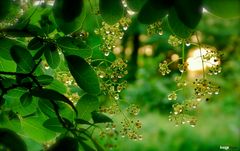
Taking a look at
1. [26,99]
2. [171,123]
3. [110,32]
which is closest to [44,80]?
[26,99]

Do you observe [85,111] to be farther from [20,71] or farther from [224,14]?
[224,14]

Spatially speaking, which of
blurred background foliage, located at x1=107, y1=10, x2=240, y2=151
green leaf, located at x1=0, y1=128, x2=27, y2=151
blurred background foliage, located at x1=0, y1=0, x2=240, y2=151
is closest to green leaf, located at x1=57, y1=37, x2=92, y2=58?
green leaf, located at x1=0, y1=128, x2=27, y2=151

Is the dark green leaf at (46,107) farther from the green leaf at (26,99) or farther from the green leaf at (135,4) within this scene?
the green leaf at (135,4)

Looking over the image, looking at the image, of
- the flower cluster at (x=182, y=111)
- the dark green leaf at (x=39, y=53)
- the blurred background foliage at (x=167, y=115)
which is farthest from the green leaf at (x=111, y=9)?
the blurred background foliage at (x=167, y=115)

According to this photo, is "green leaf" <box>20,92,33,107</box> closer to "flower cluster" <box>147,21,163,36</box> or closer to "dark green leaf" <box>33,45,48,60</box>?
"dark green leaf" <box>33,45,48,60</box>

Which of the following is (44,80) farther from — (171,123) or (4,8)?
(171,123)
